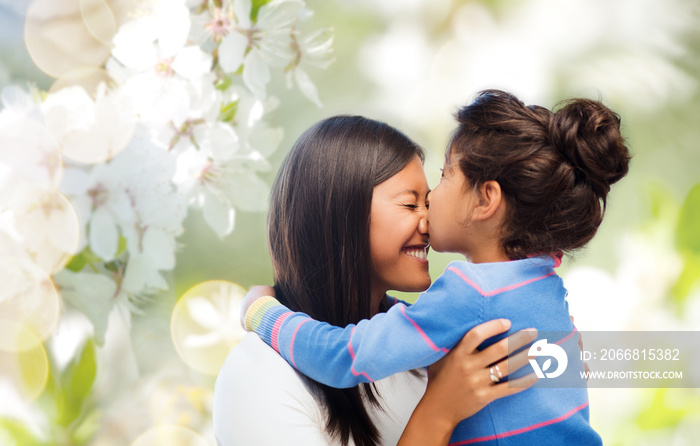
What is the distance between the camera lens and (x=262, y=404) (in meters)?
0.91

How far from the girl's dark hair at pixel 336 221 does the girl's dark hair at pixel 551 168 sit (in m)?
0.20

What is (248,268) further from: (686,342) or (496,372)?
(686,342)

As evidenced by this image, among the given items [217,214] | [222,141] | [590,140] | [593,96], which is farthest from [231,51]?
[593,96]

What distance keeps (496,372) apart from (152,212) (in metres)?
0.63

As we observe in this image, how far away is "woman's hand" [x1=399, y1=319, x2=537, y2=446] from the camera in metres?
0.87

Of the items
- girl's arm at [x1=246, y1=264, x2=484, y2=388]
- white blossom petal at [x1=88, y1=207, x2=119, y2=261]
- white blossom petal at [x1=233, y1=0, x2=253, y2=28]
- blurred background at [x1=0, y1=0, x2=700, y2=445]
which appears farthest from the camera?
blurred background at [x1=0, y1=0, x2=700, y2=445]

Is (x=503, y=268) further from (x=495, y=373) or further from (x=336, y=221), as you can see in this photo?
(x=336, y=221)

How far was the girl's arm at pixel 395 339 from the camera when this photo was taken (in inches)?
33.7

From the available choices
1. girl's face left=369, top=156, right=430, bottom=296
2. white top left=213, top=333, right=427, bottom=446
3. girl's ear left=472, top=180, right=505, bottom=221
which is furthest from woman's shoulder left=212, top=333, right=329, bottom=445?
girl's ear left=472, top=180, right=505, bottom=221

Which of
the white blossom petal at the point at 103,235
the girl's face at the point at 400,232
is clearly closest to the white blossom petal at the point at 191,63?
the white blossom petal at the point at 103,235

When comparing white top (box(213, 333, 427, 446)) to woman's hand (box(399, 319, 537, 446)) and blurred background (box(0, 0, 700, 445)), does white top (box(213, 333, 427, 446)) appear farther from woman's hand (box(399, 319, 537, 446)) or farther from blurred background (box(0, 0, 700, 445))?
blurred background (box(0, 0, 700, 445))

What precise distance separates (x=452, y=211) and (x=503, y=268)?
0.16 meters

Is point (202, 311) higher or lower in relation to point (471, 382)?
lower

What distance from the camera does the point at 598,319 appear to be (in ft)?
5.03
